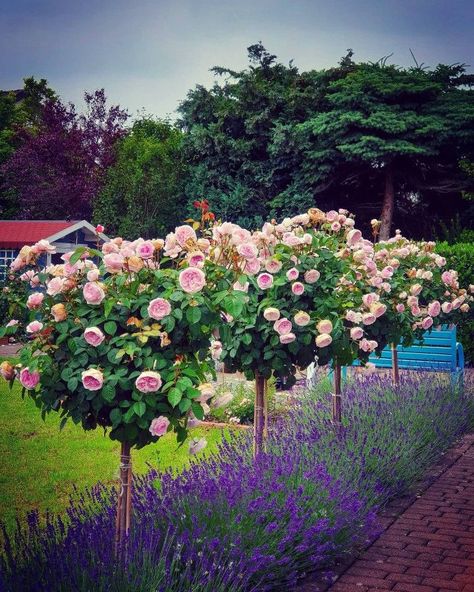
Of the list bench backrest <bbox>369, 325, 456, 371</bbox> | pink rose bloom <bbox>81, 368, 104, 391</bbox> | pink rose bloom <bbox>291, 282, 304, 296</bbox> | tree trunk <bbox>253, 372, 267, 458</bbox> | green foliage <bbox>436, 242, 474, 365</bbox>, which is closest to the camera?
pink rose bloom <bbox>81, 368, 104, 391</bbox>

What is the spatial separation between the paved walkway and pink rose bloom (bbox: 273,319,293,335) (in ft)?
4.35

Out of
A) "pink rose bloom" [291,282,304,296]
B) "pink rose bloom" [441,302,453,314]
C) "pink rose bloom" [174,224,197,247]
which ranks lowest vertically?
"pink rose bloom" [441,302,453,314]

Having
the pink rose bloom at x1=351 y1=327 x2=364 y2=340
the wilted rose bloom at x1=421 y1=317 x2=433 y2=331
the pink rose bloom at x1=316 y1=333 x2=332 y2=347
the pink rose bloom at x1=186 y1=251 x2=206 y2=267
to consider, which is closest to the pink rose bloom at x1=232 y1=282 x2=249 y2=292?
the pink rose bloom at x1=186 y1=251 x2=206 y2=267

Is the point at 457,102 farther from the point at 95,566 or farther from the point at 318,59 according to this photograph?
the point at 95,566

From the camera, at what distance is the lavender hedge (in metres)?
3.08

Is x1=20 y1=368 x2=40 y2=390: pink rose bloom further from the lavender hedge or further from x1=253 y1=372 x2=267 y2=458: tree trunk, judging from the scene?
x1=253 y1=372 x2=267 y2=458: tree trunk

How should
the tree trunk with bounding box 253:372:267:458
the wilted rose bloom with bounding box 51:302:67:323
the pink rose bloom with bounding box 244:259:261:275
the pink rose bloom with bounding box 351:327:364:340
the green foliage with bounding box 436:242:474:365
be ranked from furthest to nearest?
the green foliage with bounding box 436:242:474:365 < the tree trunk with bounding box 253:372:267:458 < the pink rose bloom with bounding box 351:327:364:340 < the pink rose bloom with bounding box 244:259:261:275 < the wilted rose bloom with bounding box 51:302:67:323

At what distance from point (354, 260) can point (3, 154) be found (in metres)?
27.9

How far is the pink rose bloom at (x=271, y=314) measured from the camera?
4.68m

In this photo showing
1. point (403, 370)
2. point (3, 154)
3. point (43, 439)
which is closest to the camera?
point (43, 439)

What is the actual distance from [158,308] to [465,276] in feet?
37.3

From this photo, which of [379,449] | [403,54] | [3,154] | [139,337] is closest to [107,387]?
[139,337]

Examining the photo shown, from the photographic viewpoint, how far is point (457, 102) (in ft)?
76.5

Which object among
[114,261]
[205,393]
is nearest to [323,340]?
[205,393]
